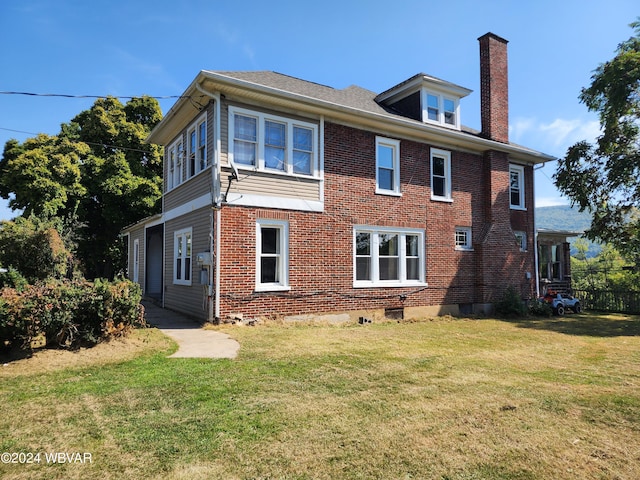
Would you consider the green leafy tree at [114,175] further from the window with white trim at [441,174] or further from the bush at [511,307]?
the bush at [511,307]

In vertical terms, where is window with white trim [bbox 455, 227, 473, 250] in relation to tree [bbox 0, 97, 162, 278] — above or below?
below

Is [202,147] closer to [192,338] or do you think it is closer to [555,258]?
[192,338]

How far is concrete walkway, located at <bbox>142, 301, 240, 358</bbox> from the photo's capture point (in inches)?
295

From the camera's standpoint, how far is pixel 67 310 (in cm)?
678

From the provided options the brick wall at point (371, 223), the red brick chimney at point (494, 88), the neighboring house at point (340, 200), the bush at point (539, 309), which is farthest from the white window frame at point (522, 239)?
the red brick chimney at point (494, 88)

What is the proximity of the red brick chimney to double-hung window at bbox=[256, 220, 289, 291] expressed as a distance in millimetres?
9633

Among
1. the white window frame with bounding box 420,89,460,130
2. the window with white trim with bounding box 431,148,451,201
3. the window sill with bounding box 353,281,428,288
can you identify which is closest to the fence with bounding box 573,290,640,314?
the window with white trim with bounding box 431,148,451,201

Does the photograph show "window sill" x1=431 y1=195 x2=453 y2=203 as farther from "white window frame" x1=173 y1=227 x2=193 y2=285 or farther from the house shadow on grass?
"white window frame" x1=173 y1=227 x2=193 y2=285

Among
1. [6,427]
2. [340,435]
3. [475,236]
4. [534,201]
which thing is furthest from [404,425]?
[534,201]

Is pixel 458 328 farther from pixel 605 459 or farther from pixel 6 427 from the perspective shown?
pixel 6 427

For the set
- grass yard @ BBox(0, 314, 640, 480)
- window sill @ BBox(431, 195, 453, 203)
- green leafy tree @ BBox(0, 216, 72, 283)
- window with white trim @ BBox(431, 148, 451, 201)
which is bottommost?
grass yard @ BBox(0, 314, 640, 480)

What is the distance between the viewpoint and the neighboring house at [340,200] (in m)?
10.9

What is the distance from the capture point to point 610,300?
1781 centimetres

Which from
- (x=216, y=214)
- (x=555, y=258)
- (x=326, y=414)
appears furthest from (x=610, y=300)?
(x=326, y=414)
